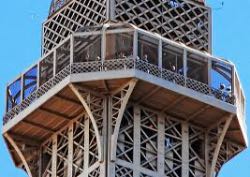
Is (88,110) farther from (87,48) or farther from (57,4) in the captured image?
(57,4)

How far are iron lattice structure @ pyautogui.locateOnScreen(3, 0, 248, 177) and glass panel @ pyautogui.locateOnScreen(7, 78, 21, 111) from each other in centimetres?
5

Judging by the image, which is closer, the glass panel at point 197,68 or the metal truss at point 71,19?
the glass panel at point 197,68

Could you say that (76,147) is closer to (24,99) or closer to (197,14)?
(24,99)

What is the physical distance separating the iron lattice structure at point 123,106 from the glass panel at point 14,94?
0.05 metres

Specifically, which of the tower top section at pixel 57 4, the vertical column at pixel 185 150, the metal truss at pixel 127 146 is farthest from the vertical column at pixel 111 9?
the vertical column at pixel 185 150

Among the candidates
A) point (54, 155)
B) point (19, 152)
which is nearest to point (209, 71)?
point (54, 155)

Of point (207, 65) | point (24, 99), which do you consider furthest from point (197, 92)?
point (24, 99)

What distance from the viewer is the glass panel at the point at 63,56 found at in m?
94.0

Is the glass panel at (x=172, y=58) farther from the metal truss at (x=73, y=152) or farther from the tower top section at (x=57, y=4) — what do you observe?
the tower top section at (x=57, y=4)

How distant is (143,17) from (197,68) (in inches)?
166

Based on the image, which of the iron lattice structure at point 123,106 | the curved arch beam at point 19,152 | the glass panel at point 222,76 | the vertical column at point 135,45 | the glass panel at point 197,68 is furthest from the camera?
the curved arch beam at point 19,152

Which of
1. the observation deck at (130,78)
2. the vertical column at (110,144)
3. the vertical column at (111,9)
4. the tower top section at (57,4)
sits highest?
the tower top section at (57,4)

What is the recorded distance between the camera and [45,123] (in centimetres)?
9569

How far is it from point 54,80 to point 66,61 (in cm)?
118
